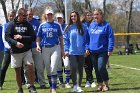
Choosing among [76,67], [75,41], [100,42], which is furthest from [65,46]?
[100,42]

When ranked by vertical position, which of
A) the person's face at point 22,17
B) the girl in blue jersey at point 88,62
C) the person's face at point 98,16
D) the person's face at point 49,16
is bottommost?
the girl in blue jersey at point 88,62

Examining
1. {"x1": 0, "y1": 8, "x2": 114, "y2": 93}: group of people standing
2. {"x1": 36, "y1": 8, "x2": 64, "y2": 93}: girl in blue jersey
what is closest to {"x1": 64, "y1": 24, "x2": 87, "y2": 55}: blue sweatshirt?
{"x1": 0, "y1": 8, "x2": 114, "y2": 93}: group of people standing

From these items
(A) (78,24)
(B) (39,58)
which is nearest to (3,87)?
(B) (39,58)

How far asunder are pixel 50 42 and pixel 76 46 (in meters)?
0.67

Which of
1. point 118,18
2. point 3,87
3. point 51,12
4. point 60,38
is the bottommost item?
point 118,18

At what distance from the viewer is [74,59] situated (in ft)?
32.6

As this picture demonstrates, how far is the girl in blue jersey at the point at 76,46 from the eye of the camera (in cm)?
994

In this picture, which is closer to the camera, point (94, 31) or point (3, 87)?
point (94, 31)

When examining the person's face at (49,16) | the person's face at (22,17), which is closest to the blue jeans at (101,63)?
the person's face at (49,16)

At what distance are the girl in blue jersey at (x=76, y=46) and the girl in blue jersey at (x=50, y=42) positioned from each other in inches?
10.8

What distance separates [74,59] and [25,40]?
1.42m

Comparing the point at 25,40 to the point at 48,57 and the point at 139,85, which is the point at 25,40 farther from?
the point at 139,85

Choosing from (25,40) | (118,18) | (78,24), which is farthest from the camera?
(118,18)

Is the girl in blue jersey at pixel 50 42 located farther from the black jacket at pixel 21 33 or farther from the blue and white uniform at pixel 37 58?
the blue and white uniform at pixel 37 58
